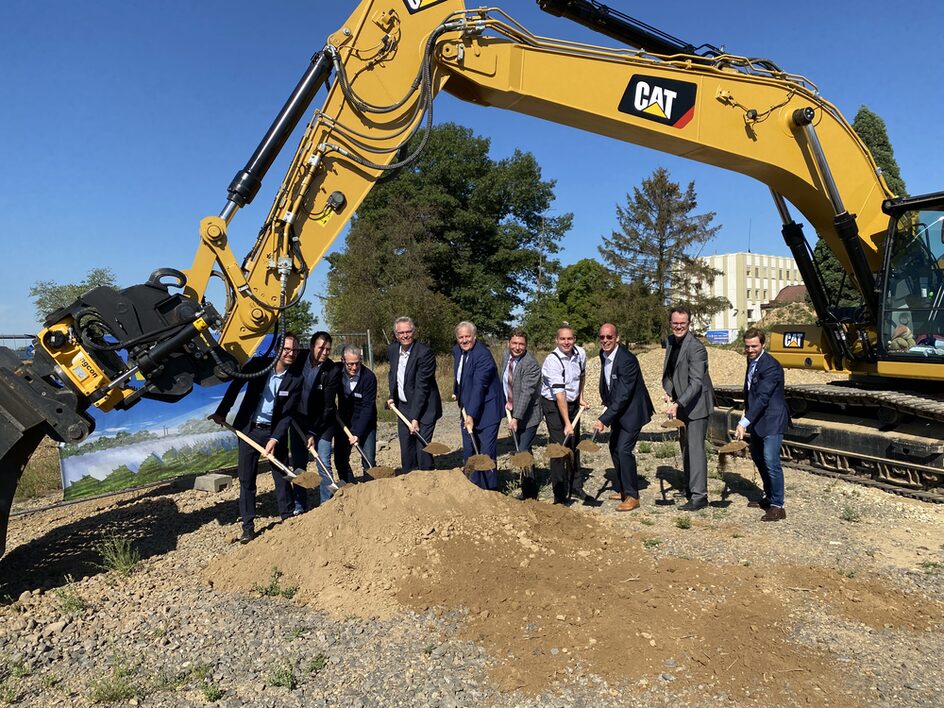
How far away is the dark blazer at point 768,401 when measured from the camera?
6.41m

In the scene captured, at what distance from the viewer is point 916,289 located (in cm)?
729

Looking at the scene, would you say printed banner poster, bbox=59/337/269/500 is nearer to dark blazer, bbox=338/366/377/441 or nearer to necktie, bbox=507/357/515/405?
dark blazer, bbox=338/366/377/441

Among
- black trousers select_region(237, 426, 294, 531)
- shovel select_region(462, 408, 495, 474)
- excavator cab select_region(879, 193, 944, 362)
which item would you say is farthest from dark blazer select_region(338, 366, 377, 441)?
excavator cab select_region(879, 193, 944, 362)

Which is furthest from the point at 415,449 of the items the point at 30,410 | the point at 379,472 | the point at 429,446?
the point at 30,410

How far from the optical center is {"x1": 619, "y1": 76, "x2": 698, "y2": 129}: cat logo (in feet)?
22.2

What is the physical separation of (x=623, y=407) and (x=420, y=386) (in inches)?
84.3

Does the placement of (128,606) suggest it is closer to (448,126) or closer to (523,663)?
(523,663)

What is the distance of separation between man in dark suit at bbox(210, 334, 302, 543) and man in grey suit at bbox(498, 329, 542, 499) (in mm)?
2356

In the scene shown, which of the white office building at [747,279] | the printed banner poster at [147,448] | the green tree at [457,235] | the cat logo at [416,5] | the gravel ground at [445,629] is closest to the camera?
the gravel ground at [445,629]

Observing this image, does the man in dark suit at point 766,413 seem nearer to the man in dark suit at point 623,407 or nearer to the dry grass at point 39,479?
the man in dark suit at point 623,407

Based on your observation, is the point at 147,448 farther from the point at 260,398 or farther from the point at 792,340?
the point at 792,340

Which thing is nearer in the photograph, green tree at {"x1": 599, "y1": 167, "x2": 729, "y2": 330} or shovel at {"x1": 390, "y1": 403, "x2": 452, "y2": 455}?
shovel at {"x1": 390, "y1": 403, "x2": 452, "y2": 455}

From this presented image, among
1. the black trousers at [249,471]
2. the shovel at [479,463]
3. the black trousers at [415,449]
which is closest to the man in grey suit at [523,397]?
the shovel at [479,463]

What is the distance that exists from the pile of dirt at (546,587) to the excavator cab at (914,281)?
12.0ft
